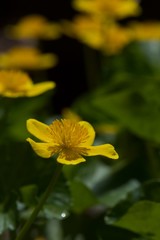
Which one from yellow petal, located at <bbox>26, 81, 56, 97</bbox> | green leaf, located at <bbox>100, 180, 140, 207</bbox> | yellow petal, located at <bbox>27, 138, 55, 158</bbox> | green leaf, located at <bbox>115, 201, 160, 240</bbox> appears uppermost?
yellow petal, located at <bbox>27, 138, 55, 158</bbox>

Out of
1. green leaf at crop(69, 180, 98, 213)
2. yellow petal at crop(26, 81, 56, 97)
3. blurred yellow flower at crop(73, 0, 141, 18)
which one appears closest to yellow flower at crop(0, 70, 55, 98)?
yellow petal at crop(26, 81, 56, 97)

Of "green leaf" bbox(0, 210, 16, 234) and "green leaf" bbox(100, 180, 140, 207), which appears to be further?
"green leaf" bbox(100, 180, 140, 207)

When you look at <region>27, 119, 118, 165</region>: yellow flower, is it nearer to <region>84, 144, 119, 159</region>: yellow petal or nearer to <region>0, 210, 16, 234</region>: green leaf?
<region>84, 144, 119, 159</region>: yellow petal

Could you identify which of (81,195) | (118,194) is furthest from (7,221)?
(118,194)

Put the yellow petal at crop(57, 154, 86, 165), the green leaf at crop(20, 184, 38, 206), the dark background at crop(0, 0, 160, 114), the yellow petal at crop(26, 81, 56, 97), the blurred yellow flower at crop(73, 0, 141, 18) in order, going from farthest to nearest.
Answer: the dark background at crop(0, 0, 160, 114), the blurred yellow flower at crop(73, 0, 141, 18), the yellow petal at crop(26, 81, 56, 97), the green leaf at crop(20, 184, 38, 206), the yellow petal at crop(57, 154, 86, 165)

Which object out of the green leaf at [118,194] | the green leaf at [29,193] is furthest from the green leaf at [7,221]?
the green leaf at [118,194]

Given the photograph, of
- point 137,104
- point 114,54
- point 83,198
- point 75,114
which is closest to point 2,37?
point 114,54

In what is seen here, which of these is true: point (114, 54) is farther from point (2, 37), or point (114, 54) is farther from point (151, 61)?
point (2, 37)
